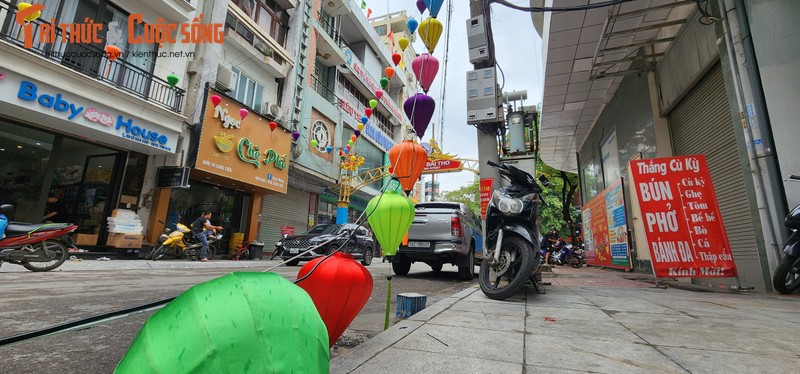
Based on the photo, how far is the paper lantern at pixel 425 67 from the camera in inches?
220

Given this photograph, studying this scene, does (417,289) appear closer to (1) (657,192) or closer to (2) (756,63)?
(1) (657,192)

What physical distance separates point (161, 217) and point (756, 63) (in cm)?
1310

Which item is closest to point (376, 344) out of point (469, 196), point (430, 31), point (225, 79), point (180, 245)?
point (430, 31)

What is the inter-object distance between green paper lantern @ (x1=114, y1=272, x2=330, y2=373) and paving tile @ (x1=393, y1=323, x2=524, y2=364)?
1119 millimetres

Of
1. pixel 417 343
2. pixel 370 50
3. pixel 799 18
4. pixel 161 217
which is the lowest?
pixel 417 343

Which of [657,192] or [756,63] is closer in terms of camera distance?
[756,63]

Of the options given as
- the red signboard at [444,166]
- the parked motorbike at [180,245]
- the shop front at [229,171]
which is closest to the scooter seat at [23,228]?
the parked motorbike at [180,245]

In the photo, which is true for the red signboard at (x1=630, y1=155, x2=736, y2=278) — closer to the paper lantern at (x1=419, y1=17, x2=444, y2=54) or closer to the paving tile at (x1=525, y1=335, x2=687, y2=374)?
the paper lantern at (x1=419, y1=17, x2=444, y2=54)

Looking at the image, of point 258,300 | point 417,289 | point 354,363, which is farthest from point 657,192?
point 258,300

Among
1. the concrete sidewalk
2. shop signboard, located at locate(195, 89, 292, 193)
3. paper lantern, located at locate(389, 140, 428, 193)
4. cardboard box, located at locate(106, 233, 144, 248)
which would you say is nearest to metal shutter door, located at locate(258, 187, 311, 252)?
shop signboard, located at locate(195, 89, 292, 193)

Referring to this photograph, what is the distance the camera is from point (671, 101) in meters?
6.70

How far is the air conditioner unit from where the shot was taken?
40.0ft

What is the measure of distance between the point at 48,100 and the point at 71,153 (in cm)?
206

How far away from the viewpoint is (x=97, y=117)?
27.5 ft
